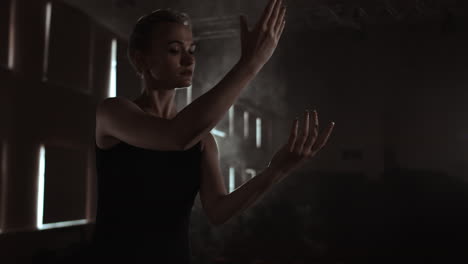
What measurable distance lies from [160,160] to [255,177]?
194 mm

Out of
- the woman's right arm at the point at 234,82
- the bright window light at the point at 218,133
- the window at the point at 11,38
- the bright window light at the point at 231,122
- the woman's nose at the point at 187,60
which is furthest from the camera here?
the bright window light at the point at 231,122

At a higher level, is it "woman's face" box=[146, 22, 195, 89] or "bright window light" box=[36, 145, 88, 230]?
"woman's face" box=[146, 22, 195, 89]

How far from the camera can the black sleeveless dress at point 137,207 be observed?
930 millimetres

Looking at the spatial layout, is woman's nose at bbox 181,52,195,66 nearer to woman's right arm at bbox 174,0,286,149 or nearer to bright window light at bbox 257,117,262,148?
woman's right arm at bbox 174,0,286,149

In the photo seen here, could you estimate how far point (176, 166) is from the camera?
3.14 ft

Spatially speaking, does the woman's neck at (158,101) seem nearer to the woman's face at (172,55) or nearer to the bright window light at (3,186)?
the woman's face at (172,55)

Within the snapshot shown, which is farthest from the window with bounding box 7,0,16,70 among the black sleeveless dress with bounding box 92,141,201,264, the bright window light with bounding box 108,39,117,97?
the black sleeveless dress with bounding box 92,141,201,264

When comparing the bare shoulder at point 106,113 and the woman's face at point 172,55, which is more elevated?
the woman's face at point 172,55

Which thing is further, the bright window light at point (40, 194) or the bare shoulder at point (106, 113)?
the bright window light at point (40, 194)

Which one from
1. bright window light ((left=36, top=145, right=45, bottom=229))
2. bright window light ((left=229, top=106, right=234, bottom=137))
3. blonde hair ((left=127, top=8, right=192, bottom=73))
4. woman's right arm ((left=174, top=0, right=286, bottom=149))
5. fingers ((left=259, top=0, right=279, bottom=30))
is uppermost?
bright window light ((left=229, top=106, right=234, bottom=137))

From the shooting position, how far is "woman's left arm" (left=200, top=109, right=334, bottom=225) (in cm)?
96

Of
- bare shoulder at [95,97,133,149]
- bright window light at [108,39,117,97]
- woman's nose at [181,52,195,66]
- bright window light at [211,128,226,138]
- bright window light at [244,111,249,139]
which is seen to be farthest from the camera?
bright window light at [244,111,249,139]

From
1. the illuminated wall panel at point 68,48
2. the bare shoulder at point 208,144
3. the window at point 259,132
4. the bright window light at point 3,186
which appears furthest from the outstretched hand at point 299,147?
the window at point 259,132

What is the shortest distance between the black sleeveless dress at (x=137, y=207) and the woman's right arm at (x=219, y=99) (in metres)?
0.13
